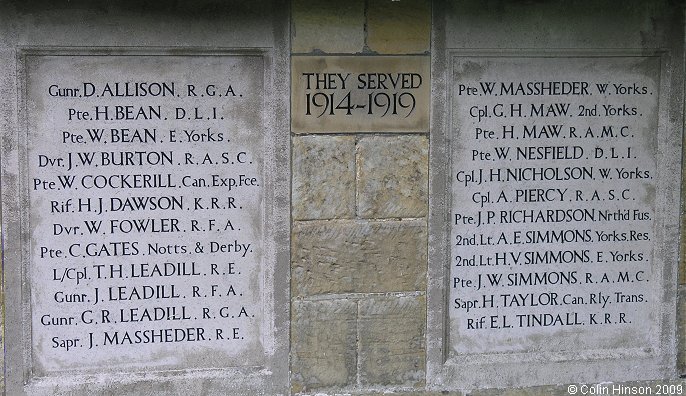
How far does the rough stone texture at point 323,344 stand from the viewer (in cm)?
452

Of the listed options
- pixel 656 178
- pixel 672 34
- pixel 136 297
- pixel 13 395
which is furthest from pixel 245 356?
pixel 672 34

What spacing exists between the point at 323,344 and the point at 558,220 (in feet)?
4.26

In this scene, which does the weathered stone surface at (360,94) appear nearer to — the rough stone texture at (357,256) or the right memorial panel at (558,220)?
the right memorial panel at (558,220)

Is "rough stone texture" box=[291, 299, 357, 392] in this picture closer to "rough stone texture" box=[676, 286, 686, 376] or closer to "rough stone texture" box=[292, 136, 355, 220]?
"rough stone texture" box=[292, 136, 355, 220]

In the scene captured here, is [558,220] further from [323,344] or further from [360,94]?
[323,344]

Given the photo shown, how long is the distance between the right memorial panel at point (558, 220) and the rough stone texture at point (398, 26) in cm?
23

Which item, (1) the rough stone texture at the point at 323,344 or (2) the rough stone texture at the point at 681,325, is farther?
(2) the rough stone texture at the point at 681,325

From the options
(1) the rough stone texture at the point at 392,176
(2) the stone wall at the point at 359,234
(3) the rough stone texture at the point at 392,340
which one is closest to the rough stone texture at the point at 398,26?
(2) the stone wall at the point at 359,234

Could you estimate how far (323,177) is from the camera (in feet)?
14.5

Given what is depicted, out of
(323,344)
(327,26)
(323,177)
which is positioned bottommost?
(323,344)

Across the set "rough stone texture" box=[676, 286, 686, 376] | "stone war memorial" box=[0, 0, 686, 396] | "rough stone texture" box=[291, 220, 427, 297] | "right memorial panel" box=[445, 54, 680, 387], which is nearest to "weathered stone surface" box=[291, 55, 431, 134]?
"stone war memorial" box=[0, 0, 686, 396]

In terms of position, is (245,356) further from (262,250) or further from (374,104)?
(374,104)

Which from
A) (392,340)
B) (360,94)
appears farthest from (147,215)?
(392,340)

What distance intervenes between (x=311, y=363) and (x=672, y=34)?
236 centimetres
